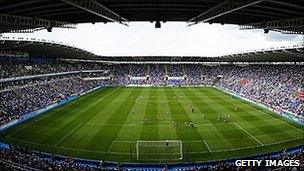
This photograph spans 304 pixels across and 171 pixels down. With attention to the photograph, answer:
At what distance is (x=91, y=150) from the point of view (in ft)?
98.2

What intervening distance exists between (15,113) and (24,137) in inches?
392

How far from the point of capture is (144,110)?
49.5m

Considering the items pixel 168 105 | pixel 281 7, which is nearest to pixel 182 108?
pixel 168 105

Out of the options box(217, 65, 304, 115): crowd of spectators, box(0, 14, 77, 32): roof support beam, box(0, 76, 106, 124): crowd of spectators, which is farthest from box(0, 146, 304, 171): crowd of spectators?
box(217, 65, 304, 115): crowd of spectators

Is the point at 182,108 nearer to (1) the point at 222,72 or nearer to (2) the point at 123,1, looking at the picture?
(2) the point at 123,1

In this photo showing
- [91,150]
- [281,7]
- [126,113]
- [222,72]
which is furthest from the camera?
[222,72]

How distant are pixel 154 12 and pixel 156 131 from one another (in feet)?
49.6

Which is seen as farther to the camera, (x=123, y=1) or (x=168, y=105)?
(x=168, y=105)

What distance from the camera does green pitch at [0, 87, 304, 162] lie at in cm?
2958

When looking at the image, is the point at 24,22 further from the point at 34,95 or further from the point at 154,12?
the point at 34,95

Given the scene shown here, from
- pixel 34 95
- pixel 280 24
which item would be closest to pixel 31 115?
pixel 34 95

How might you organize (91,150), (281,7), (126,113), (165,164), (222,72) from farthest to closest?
(222,72) → (126,113) → (91,150) → (165,164) → (281,7)

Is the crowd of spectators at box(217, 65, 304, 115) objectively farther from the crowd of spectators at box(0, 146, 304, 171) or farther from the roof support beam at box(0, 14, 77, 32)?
the roof support beam at box(0, 14, 77, 32)

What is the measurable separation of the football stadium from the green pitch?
96 mm
